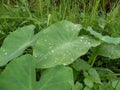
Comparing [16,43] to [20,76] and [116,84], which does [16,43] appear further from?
[116,84]

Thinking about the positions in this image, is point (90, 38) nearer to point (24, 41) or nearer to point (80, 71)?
point (80, 71)

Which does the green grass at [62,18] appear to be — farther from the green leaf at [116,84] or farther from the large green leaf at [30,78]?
the large green leaf at [30,78]

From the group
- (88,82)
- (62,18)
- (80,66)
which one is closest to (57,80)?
(88,82)

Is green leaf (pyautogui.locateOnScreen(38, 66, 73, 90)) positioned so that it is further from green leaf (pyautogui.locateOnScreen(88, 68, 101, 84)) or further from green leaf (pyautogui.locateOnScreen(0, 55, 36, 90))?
green leaf (pyautogui.locateOnScreen(88, 68, 101, 84))

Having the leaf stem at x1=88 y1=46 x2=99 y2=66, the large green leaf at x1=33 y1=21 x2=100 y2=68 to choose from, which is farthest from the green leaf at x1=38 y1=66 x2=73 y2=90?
the leaf stem at x1=88 y1=46 x2=99 y2=66

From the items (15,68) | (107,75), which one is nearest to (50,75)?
(15,68)

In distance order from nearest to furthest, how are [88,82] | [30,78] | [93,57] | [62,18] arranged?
[30,78]
[88,82]
[93,57]
[62,18]

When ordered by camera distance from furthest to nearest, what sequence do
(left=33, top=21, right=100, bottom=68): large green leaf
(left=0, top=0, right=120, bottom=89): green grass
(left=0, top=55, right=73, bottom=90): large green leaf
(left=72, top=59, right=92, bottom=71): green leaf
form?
(left=0, top=0, right=120, bottom=89): green grass, (left=72, top=59, right=92, bottom=71): green leaf, (left=33, top=21, right=100, bottom=68): large green leaf, (left=0, top=55, right=73, bottom=90): large green leaf
